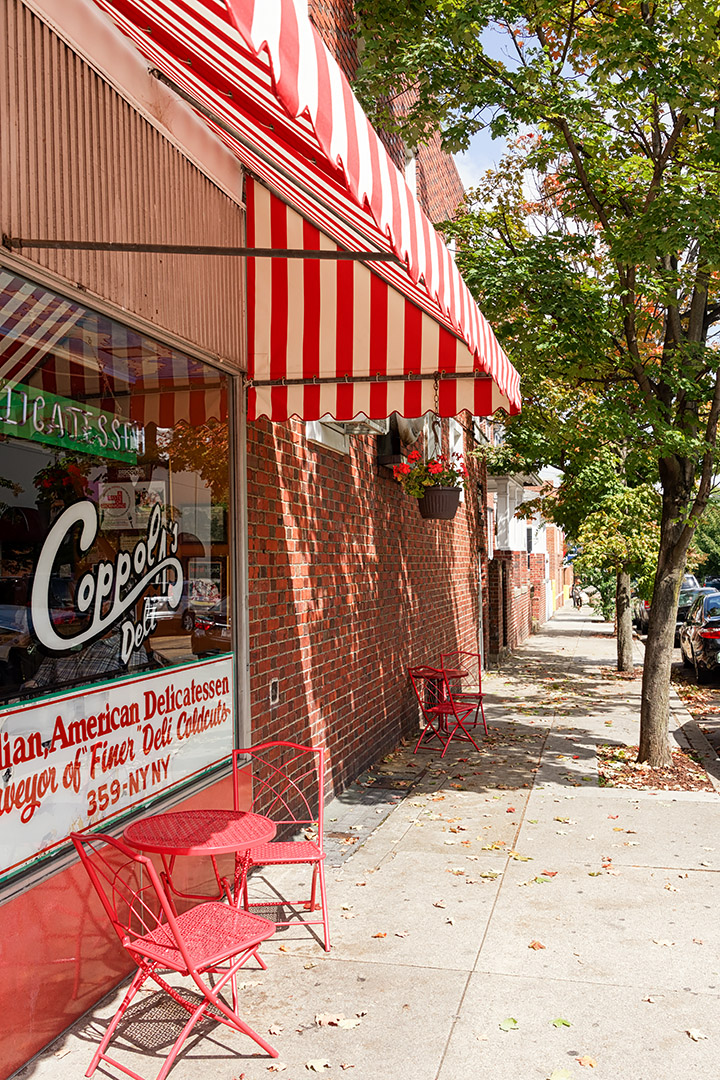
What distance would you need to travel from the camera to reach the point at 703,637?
14773 mm

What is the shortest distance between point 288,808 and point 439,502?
5122 millimetres

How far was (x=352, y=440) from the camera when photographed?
8086mm

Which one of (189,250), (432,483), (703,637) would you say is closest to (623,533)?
(703,637)

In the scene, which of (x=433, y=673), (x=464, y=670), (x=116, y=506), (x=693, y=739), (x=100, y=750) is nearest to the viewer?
(x=100, y=750)

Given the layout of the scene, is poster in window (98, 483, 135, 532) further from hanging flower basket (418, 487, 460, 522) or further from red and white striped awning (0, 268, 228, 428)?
hanging flower basket (418, 487, 460, 522)

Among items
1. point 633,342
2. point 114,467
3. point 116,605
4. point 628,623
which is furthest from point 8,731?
point 628,623

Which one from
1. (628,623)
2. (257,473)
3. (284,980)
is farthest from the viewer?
(628,623)

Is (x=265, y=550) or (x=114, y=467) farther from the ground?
(x=114, y=467)

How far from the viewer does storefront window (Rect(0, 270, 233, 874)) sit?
11.5ft

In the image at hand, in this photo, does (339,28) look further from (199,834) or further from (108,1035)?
(108,1035)

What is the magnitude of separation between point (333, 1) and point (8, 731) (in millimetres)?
6957

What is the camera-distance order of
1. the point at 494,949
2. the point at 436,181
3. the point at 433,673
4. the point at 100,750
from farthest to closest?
the point at 436,181 < the point at 433,673 < the point at 494,949 < the point at 100,750

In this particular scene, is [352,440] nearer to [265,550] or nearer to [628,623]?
[265,550]

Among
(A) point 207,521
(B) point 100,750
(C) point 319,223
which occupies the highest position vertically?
(C) point 319,223
